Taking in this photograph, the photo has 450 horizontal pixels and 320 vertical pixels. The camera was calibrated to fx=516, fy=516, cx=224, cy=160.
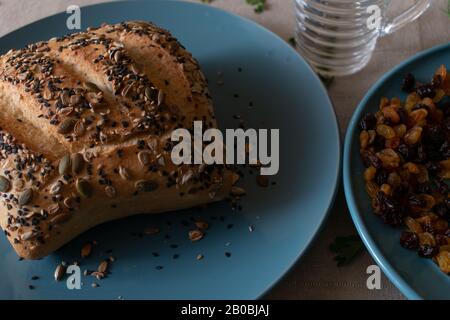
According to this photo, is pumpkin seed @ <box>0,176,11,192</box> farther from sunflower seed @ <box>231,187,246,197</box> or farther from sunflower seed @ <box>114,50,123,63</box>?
sunflower seed @ <box>231,187,246,197</box>

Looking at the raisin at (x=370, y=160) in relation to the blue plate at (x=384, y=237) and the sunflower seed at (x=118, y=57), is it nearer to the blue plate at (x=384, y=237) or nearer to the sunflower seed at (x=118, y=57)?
the blue plate at (x=384, y=237)

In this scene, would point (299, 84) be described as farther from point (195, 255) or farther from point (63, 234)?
point (63, 234)

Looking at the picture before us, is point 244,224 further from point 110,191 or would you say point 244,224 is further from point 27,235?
point 27,235

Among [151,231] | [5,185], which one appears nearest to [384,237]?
[151,231]

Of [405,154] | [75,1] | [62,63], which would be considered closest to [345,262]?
[405,154]

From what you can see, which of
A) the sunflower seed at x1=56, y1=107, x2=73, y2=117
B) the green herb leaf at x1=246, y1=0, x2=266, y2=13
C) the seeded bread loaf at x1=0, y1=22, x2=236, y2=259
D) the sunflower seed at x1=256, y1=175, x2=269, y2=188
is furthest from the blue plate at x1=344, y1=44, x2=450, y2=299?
the sunflower seed at x1=56, y1=107, x2=73, y2=117

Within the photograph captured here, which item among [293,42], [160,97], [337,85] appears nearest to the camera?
[160,97]
